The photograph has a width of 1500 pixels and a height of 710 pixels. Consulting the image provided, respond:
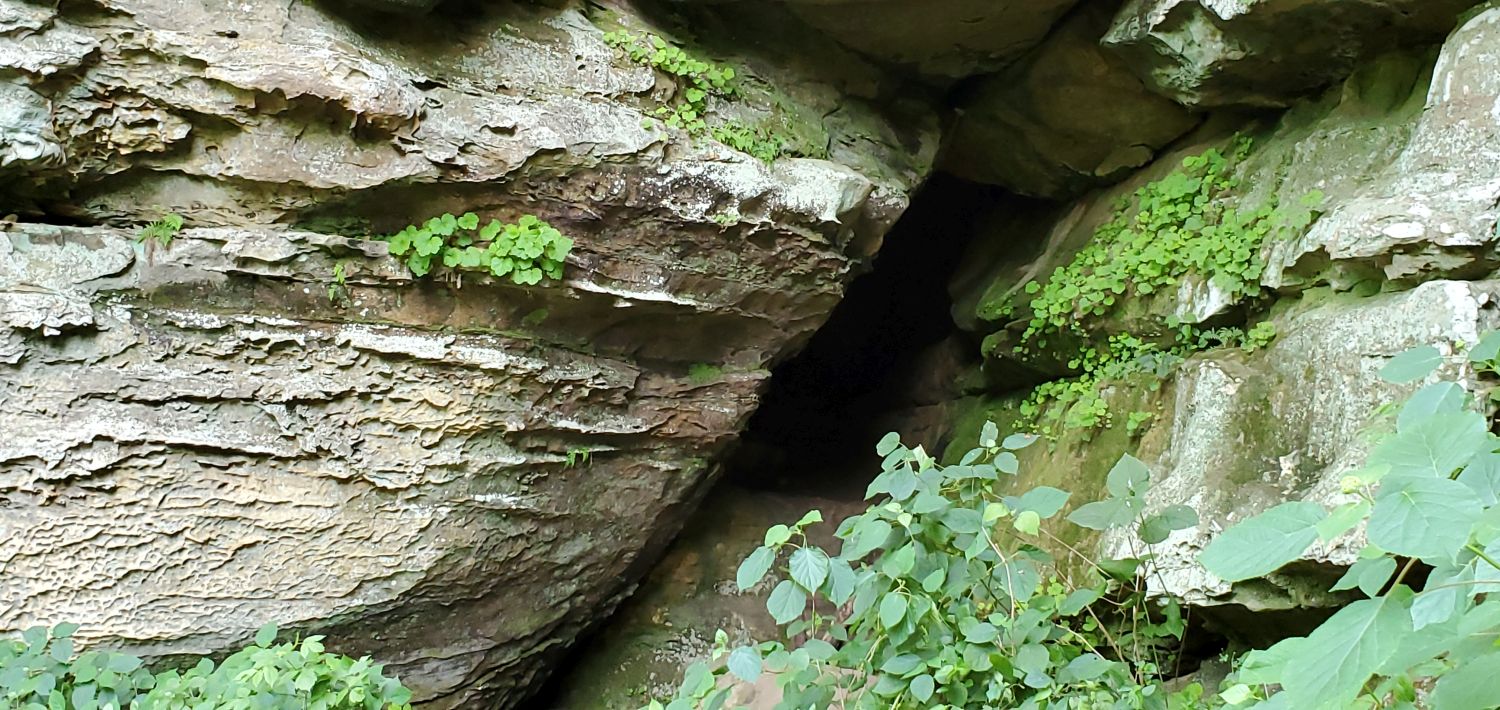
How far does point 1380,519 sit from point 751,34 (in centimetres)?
472

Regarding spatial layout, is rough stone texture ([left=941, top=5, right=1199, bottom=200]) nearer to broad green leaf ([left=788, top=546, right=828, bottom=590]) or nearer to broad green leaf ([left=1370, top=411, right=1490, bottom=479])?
broad green leaf ([left=788, top=546, right=828, bottom=590])

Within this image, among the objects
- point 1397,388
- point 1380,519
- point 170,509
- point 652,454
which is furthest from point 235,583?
point 1397,388

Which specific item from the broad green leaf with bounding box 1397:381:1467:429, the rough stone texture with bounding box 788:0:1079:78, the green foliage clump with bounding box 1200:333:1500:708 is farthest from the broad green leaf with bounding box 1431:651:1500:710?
the rough stone texture with bounding box 788:0:1079:78

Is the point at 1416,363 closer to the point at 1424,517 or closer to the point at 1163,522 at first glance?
the point at 1163,522

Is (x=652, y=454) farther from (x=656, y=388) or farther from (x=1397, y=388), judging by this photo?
(x=1397, y=388)

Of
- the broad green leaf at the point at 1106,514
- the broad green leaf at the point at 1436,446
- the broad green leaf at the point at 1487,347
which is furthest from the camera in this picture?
the broad green leaf at the point at 1106,514

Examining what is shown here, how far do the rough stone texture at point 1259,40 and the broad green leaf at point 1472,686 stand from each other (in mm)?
4000

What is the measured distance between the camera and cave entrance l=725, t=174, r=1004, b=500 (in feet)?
24.5

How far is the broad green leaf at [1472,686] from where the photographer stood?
962 millimetres

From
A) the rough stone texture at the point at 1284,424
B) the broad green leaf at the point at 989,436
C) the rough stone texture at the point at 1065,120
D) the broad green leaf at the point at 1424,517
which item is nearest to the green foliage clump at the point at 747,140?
the rough stone texture at the point at 1065,120

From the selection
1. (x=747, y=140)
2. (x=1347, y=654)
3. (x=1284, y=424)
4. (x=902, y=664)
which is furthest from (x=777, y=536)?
(x=747, y=140)

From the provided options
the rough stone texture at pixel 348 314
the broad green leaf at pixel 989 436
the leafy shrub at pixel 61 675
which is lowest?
the leafy shrub at pixel 61 675

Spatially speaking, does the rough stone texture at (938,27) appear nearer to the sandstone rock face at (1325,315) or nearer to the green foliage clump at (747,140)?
the green foliage clump at (747,140)

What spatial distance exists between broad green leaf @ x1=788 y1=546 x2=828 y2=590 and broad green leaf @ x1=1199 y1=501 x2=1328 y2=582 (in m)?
1.11
